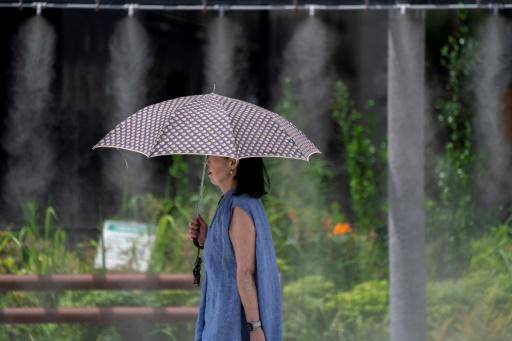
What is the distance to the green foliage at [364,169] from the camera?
8.04 meters

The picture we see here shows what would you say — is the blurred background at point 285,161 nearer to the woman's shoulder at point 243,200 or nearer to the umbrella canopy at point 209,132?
the umbrella canopy at point 209,132

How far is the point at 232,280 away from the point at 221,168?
46 centimetres

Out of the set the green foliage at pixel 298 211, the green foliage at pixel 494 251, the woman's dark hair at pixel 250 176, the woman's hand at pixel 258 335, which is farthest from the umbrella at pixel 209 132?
the green foliage at pixel 494 251

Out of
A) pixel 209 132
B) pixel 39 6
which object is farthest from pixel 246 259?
pixel 39 6

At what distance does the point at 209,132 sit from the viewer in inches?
195

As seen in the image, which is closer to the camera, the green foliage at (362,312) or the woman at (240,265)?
the woman at (240,265)

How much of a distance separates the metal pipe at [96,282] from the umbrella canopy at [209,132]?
8.14ft

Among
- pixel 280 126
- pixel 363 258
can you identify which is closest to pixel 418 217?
pixel 363 258

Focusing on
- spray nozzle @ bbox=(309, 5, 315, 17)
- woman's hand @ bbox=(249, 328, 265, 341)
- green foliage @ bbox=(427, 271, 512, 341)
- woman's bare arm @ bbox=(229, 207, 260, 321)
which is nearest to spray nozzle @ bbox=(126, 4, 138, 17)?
spray nozzle @ bbox=(309, 5, 315, 17)

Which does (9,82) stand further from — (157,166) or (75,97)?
(157,166)

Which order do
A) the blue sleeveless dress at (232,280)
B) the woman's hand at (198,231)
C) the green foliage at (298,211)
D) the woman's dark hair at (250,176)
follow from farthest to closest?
1. the green foliage at (298,211)
2. the woman's hand at (198,231)
3. the woman's dark hair at (250,176)
4. the blue sleeveless dress at (232,280)

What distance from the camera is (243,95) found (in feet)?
26.8

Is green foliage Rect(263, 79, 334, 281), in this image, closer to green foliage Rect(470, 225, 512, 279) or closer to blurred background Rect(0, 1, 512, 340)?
blurred background Rect(0, 1, 512, 340)

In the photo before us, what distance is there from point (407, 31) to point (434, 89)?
0.93 m
